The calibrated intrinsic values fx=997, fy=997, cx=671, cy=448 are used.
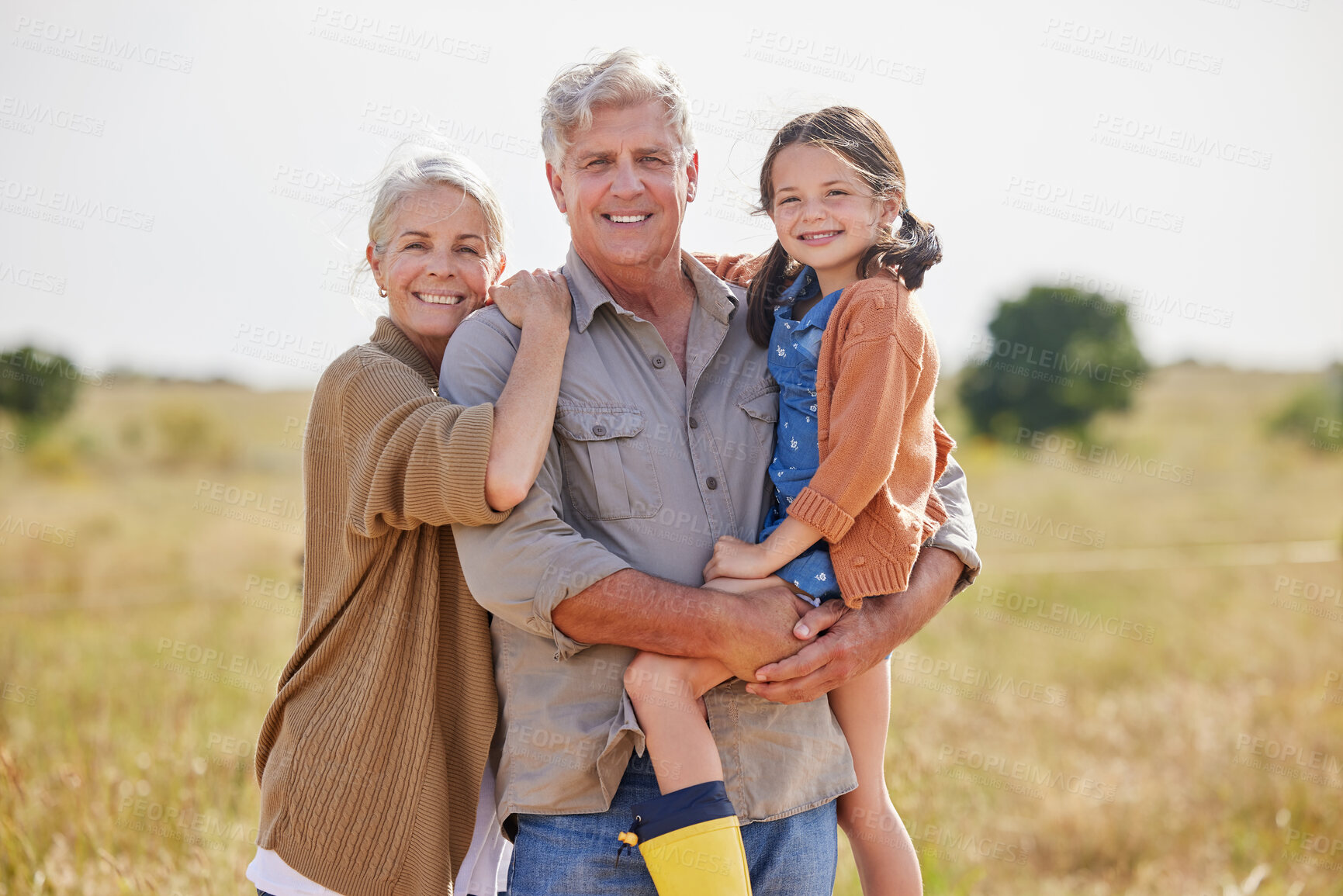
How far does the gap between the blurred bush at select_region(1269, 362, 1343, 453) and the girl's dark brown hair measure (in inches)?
705

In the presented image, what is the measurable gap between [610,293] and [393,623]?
3.31 ft

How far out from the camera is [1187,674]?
27.0 feet

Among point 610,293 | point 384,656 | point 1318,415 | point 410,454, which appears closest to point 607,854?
point 384,656

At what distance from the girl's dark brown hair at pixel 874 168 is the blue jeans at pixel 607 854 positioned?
4.49 ft

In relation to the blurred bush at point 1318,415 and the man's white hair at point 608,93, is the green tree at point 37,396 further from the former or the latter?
the blurred bush at point 1318,415

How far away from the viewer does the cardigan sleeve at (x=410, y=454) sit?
212 centimetres

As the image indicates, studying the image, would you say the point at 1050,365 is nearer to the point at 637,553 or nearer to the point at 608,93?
the point at 608,93

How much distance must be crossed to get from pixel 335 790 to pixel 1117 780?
17.6 ft

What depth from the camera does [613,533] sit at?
240cm

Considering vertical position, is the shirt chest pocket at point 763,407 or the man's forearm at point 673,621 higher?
the shirt chest pocket at point 763,407

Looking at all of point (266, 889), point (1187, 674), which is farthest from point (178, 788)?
point (1187, 674)

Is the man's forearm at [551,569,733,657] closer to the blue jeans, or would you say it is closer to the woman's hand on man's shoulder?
the blue jeans

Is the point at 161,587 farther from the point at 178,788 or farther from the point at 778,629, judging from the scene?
the point at 778,629

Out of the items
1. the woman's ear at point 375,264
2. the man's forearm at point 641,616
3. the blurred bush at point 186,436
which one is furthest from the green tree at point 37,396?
the man's forearm at point 641,616
